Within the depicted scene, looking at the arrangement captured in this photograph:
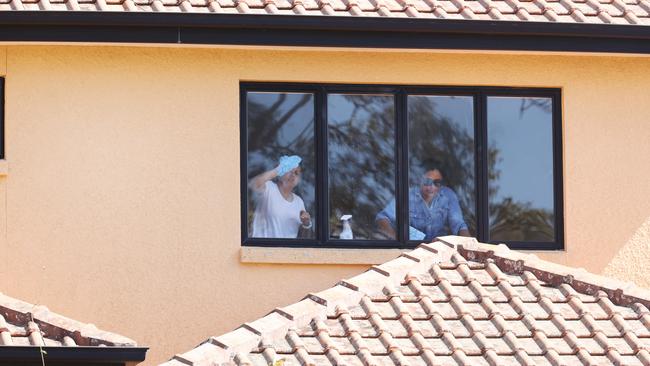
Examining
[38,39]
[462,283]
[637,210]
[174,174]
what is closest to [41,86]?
[38,39]

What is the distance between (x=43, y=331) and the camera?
12273 mm

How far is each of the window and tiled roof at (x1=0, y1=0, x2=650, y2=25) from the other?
774 mm

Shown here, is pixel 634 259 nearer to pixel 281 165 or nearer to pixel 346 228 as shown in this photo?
pixel 346 228

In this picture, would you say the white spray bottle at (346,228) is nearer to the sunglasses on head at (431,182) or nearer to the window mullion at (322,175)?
the window mullion at (322,175)

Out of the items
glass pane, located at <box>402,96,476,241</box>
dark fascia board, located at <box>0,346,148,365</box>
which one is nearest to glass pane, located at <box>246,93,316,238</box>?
glass pane, located at <box>402,96,476,241</box>

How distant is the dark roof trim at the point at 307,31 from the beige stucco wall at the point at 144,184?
0.40 m

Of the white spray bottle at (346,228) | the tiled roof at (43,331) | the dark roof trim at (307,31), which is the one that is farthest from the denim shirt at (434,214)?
the tiled roof at (43,331)

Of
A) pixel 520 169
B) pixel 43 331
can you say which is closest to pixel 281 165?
pixel 520 169

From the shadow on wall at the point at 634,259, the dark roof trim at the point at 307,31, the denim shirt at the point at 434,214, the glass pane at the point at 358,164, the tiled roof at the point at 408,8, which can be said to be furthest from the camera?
the shadow on wall at the point at 634,259

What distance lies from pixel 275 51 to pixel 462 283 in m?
3.52

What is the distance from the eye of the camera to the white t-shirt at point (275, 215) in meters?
14.9

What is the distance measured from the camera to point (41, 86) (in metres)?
14.8

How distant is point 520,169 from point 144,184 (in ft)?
11.9

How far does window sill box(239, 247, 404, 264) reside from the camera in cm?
1468
